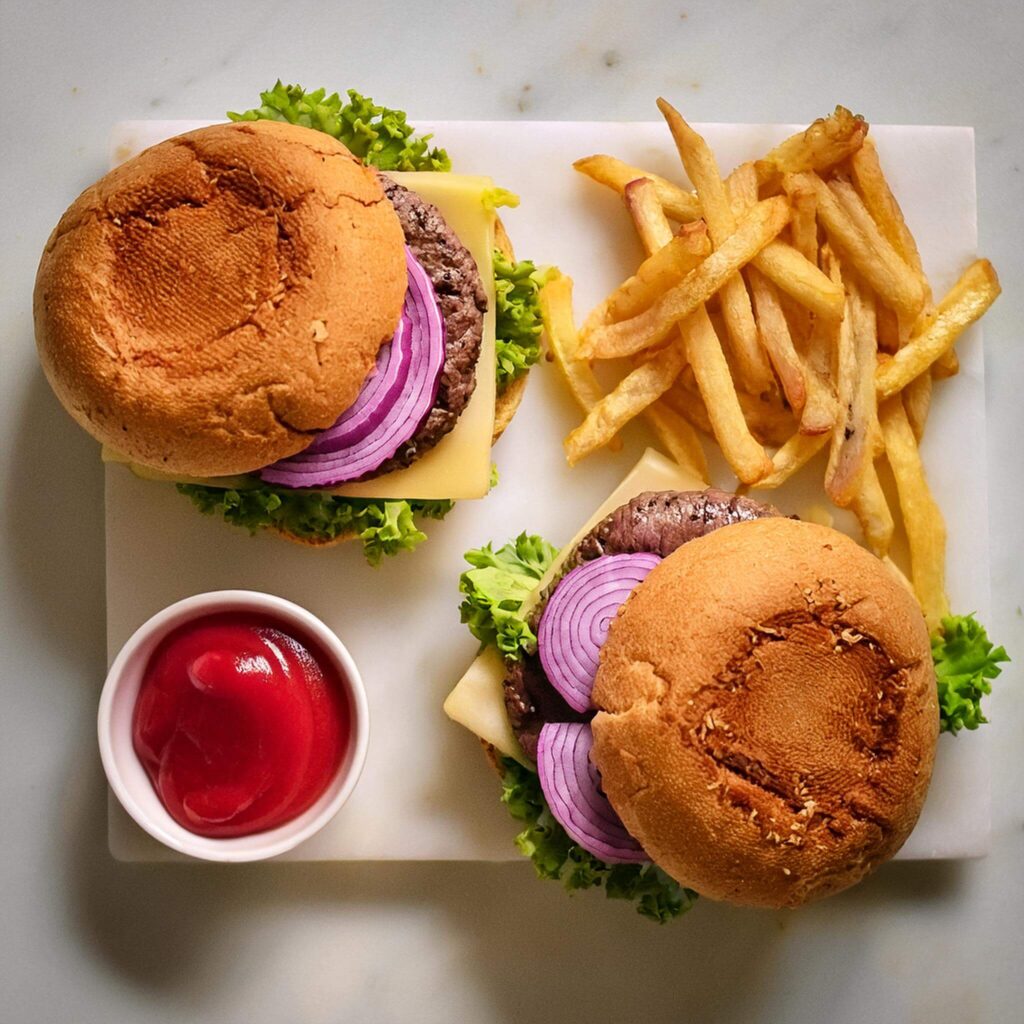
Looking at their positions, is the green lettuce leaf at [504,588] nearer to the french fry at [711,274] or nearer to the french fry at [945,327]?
the french fry at [711,274]

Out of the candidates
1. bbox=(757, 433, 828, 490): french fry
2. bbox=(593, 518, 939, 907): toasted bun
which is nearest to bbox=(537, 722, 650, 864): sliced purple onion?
bbox=(593, 518, 939, 907): toasted bun

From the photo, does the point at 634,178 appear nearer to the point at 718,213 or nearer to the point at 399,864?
the point at 718,213

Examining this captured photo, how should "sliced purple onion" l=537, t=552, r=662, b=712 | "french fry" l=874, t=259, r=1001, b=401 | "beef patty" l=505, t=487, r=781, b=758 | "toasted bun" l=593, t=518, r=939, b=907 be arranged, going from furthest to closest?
"french fry" l=874, t=259, r=1001, b=401, "beef patty" l=505, t=487, r=781, b=758, "sliced purple onion" l=537, t=552, r=662, b=712, "toasted bun" l=593, t=518, r=939, b=907

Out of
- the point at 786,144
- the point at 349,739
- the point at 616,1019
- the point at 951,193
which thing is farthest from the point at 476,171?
→ the point at 616,1019

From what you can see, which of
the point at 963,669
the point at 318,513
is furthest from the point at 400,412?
the point at 963,669

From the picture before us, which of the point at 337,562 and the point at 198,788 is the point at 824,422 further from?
the point at 198,788

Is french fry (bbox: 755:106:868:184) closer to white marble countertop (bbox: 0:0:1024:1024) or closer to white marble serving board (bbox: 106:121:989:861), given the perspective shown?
white marble serving board (bbox: 106:121:989:861)
